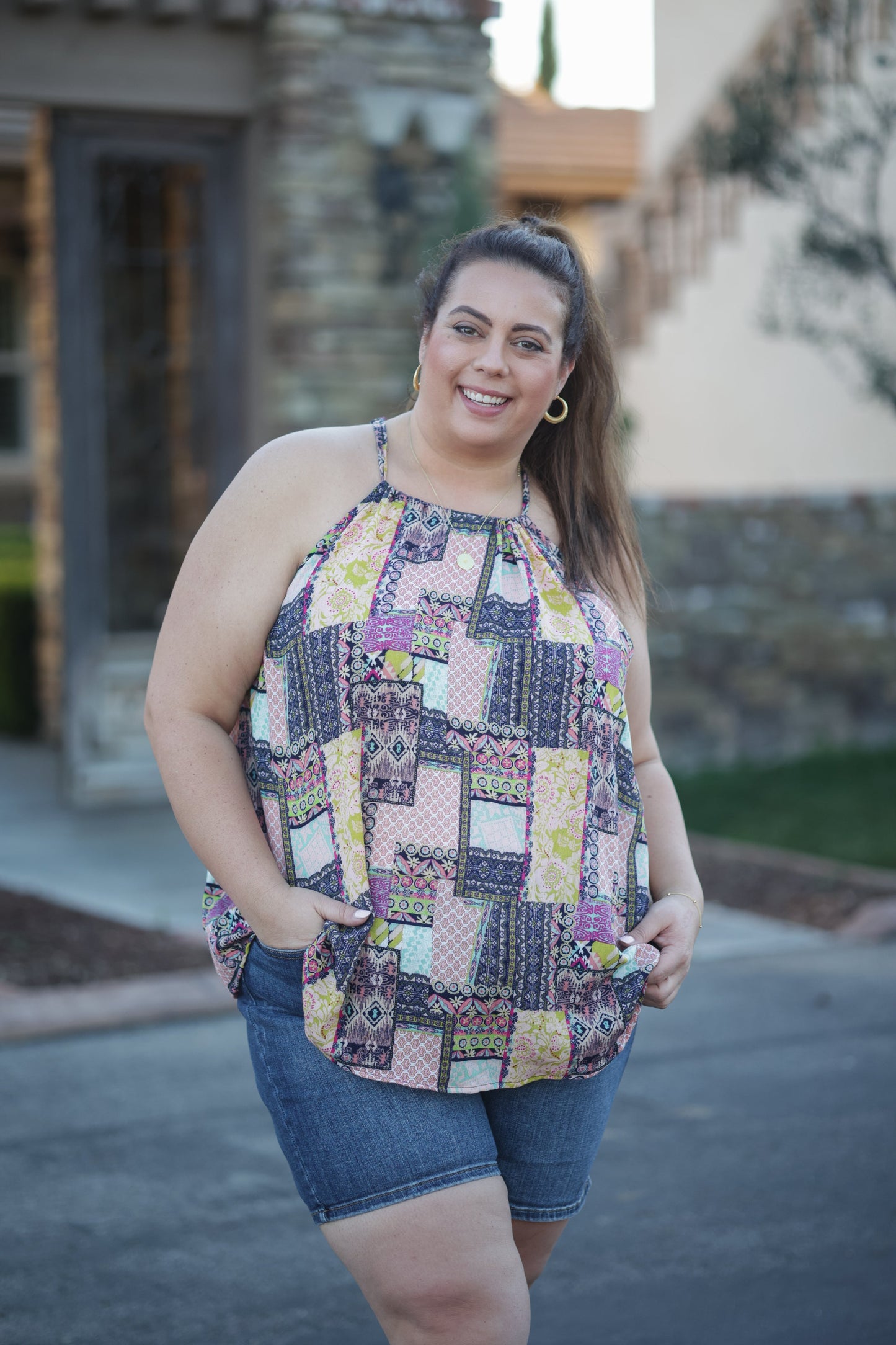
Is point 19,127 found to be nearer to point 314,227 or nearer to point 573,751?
point 314,227

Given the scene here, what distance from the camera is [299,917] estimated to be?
6.95ft

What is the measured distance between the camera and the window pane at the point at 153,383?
8.52 meters

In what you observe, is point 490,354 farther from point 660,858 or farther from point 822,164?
point 822,164

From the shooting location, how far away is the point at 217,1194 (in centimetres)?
395

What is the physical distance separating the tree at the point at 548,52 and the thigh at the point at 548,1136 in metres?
22.5

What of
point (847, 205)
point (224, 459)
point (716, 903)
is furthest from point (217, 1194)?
point (847, 205)

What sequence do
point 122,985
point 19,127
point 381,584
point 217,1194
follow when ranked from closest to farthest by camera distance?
point 381,584 < point 217,1194 < point 122,985 < point 19,127

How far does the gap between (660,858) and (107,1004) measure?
3296 mm

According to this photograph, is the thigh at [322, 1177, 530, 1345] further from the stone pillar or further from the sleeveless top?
the stone pillar

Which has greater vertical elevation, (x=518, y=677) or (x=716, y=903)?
(x=518, y=677)

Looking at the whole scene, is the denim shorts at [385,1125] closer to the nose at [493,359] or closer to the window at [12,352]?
the nose at [493,359]

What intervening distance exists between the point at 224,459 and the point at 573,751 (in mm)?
6862

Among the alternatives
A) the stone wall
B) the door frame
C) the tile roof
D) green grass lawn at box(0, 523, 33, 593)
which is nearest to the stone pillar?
the door frame

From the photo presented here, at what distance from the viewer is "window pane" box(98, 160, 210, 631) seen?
8523mm
